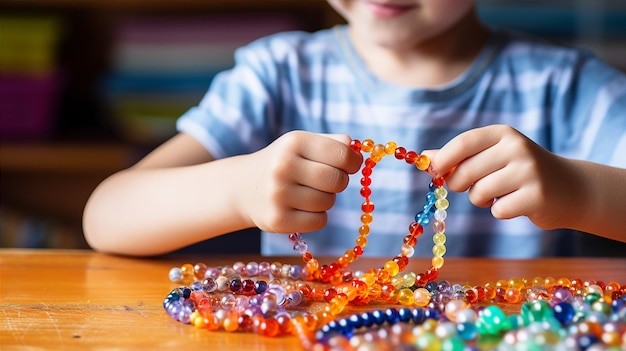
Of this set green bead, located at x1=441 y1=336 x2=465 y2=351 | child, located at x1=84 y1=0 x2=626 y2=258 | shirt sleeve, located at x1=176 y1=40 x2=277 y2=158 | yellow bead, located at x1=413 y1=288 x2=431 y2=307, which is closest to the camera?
green bead, located at x1=441 y1=336 x2=465 y2=351

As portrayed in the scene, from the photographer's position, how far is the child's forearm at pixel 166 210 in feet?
2.25

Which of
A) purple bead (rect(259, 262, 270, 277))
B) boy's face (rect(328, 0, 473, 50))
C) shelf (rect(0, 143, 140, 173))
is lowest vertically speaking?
shelf (rect(0, 143, 140, 173))

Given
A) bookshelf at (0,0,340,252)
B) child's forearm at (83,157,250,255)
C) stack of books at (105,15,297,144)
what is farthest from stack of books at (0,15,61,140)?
child's forearm at (83,157,250,255)

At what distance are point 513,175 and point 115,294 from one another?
0.32 meters

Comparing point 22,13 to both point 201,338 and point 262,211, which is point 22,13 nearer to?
point 262,211

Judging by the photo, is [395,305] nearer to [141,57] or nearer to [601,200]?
[601,200]

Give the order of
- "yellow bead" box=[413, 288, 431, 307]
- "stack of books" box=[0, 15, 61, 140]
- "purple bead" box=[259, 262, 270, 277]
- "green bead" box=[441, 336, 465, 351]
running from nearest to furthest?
→ "green bead" box=[441, 336, 465, 351] → "yellow bead" box=[413, 288, 431, 307] → "purple bead" box=[259, 262, 270, 277] → "stack of books" box=[0, 15, 61, 140]

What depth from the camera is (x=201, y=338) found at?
504mm

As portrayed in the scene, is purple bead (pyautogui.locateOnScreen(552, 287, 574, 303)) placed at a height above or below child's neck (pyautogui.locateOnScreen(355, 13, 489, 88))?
below

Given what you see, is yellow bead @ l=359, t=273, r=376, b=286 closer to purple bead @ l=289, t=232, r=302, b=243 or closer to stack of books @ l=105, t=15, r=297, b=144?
purple bead @ l=289, t=232, r=302, b=243

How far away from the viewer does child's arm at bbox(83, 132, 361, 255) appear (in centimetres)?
60

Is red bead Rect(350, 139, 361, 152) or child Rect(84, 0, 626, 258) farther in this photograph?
child Rect(84, 0, 626, 258)

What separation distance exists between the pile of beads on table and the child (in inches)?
4.3

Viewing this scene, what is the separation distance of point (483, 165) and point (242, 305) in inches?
8.2
